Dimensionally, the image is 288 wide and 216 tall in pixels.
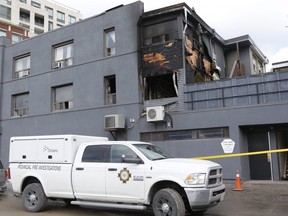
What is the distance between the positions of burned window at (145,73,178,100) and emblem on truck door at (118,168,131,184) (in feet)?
31.8

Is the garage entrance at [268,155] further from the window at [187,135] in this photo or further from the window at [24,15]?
the window at [24,15]

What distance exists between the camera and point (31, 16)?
65.2 meters

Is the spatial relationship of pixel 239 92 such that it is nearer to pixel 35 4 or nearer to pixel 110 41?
pixel 110 41

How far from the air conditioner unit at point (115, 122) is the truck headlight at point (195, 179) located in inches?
389

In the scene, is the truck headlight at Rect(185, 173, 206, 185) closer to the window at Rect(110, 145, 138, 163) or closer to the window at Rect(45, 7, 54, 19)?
the window at Rect(110, 145, 138, 163)

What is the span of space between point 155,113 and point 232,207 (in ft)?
23.8

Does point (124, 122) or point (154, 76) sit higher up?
point (154, 76)

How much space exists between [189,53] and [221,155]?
5.42 m

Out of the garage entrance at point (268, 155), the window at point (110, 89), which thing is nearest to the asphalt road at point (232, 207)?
the garage entrance at point (268, 155)

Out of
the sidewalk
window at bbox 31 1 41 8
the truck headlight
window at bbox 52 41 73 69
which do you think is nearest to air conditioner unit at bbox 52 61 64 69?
window at bbox 52 41 73 69

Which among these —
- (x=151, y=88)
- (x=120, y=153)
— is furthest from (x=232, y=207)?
(x=151, y=88)

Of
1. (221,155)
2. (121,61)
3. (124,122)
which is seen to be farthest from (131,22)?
(221,155)

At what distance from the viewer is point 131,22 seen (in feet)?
60.4

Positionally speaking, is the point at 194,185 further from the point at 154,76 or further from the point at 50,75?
the point at 50,75
